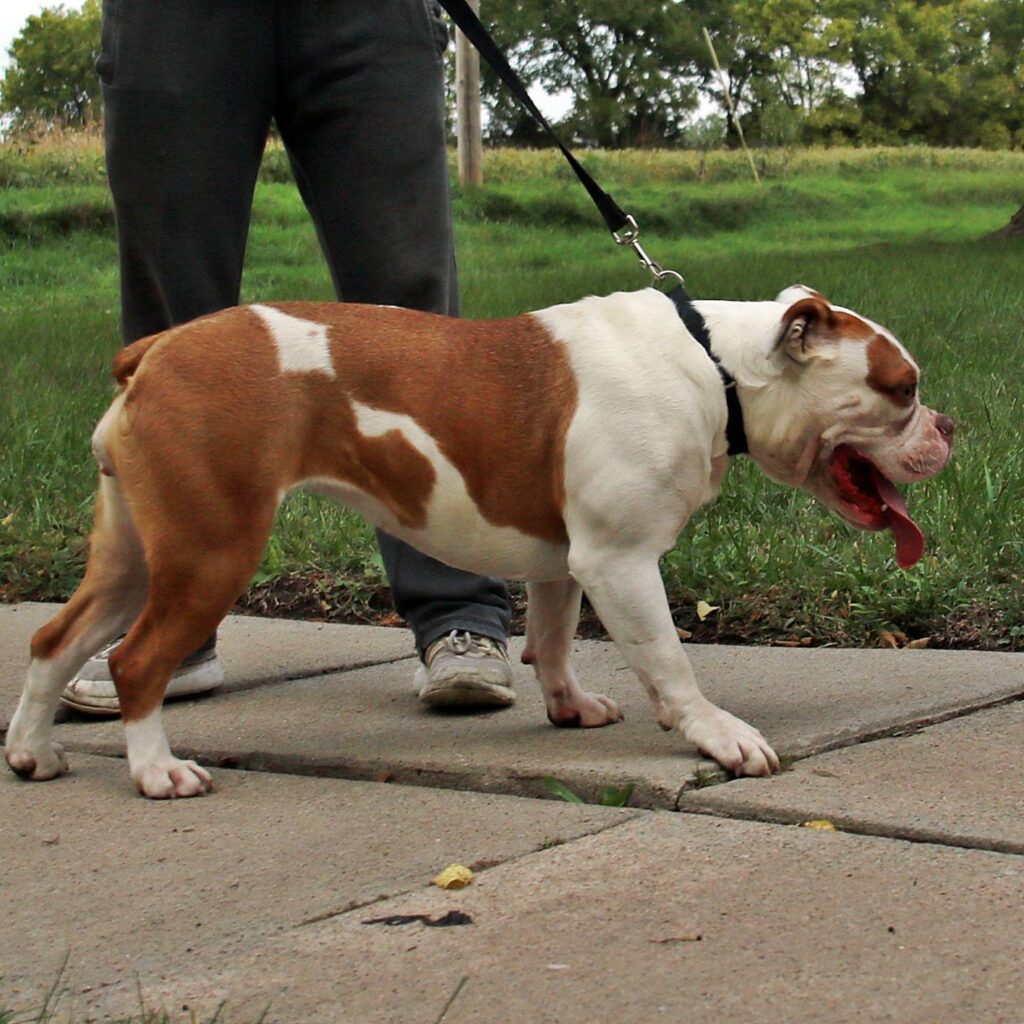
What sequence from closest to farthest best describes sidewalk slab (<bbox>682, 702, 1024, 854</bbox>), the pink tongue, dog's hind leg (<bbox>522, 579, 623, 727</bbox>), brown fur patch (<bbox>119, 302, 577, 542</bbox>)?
sidewalk slab (<bbox>682, 702, 1024, 854</bbox>), brown fur patch (<bbox>119, 302, 577, 542</bbox>), the pink tongue, dog's hind leg (<bbox>522, 579, 623, 727</bbox>)

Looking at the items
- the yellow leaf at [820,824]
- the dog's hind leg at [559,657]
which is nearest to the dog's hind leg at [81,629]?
the dog's hind leg at [559,657]

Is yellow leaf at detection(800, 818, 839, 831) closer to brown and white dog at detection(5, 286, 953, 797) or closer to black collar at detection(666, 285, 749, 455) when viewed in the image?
brown and white dog at detection(5, 286, 953, 797)

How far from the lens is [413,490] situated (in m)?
3.17

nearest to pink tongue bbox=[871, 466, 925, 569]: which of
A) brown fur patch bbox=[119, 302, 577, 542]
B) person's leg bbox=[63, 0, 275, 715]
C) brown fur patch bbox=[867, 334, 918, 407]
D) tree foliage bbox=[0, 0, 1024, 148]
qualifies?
brown fur patch bbox=[867, 334, 918, 407]

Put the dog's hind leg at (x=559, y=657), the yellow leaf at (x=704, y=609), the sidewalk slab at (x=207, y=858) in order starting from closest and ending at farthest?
the sidewalk slab at (x=207, y=858)
the dog's hind leg at (x=559, y=657)
the yellow leaf at (x=704, y=609)

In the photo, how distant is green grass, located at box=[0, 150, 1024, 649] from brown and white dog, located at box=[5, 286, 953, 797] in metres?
1.11

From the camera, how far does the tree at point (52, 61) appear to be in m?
60.8

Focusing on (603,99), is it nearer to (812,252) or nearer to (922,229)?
(922,229)

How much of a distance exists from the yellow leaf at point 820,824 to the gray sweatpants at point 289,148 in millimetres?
1355

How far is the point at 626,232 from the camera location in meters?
3.66

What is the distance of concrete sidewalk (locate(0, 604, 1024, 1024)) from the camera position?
78.0 inches

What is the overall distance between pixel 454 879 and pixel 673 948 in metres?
0.41

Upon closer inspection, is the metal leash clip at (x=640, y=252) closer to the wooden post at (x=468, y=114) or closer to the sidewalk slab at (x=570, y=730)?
the sidewalk slab at (x=570, y=730)

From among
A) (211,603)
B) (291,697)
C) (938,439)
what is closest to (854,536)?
(938,439)
